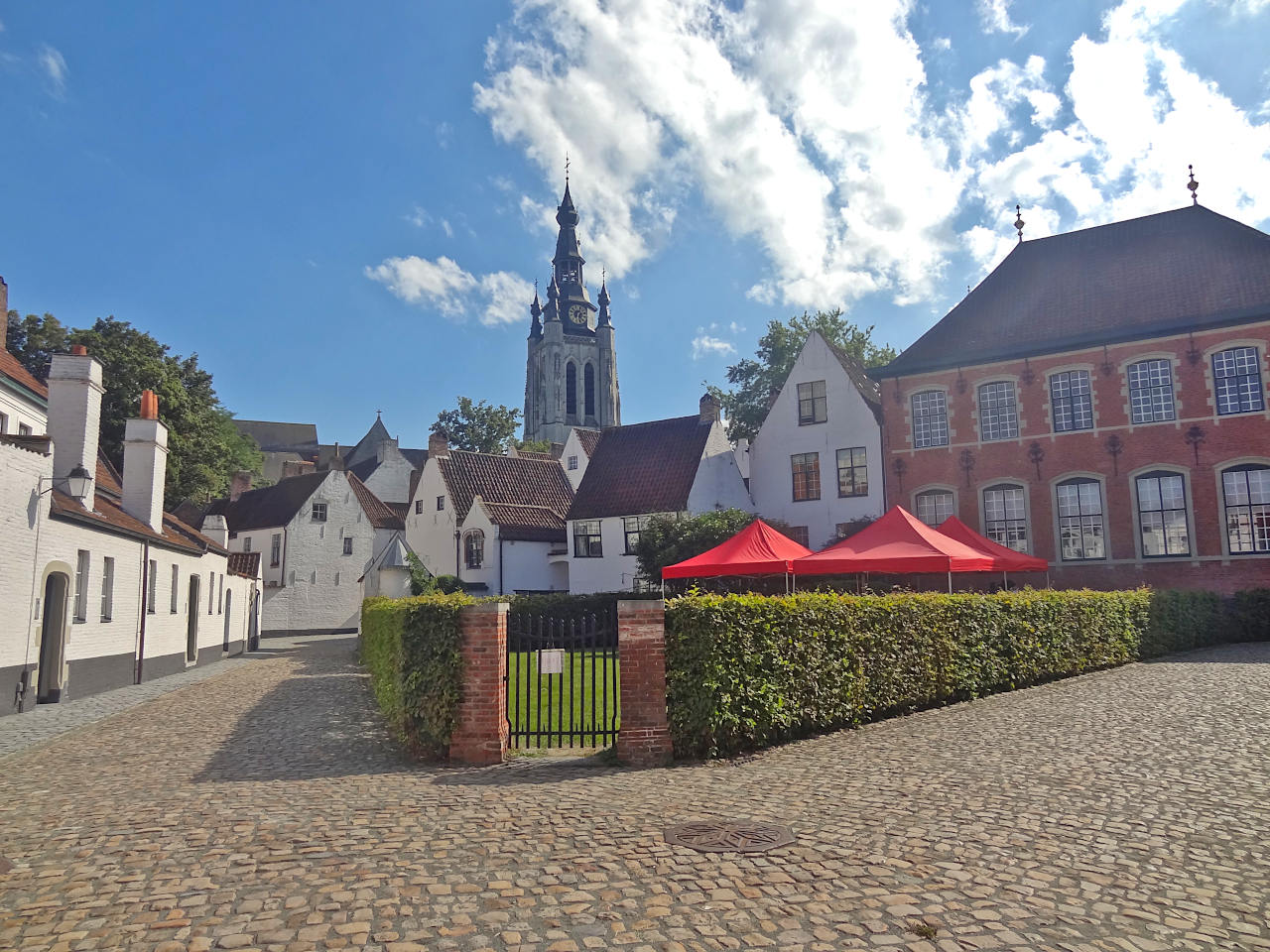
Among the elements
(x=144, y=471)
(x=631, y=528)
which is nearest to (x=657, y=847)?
(x=144, y=471)

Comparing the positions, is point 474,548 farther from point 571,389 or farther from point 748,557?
point 571,389

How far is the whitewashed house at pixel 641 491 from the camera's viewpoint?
37.9 m

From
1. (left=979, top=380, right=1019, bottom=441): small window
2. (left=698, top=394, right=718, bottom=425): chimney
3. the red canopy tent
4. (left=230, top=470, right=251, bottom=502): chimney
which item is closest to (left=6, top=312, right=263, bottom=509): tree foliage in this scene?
(left=230, top=470, right=251, bottom=502): chimney

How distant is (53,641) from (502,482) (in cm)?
2914

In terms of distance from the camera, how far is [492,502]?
42875mm

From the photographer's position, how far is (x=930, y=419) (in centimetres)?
3052

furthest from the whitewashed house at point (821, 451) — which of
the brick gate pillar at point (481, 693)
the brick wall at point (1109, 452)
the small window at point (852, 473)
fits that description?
the brick gate pillar at point (481, 693)

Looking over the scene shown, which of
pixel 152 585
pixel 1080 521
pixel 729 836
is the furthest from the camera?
pixel 1080 521

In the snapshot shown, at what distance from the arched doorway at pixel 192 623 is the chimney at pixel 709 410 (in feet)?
70.7

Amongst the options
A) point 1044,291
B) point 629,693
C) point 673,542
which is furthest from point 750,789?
point 1044,291

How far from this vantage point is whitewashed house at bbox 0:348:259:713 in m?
14.5

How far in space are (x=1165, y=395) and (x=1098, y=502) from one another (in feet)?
12.1

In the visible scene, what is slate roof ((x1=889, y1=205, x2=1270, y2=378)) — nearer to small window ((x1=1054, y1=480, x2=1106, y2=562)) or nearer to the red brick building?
the red brick building

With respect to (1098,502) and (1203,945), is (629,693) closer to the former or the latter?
(1203,945)
